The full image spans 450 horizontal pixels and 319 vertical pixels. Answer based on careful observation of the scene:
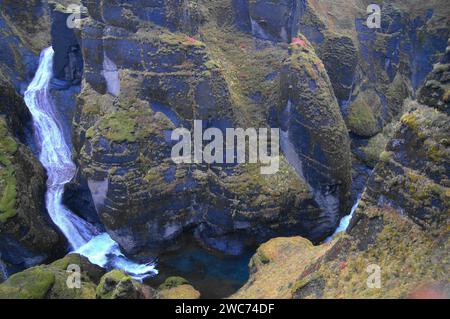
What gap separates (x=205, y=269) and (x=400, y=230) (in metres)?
17.4

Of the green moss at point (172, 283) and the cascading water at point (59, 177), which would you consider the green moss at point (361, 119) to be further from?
the green moss at point (172, 283)

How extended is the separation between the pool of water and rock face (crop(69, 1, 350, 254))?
1.14 metres

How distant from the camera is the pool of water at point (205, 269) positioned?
30.6 m

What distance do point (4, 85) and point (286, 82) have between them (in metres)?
24.3

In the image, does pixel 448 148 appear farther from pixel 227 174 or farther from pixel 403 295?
pixel 227 174

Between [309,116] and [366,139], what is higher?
[309,116]

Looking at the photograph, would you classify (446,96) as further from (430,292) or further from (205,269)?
(205,269)

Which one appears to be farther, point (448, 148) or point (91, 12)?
point (91, 12)

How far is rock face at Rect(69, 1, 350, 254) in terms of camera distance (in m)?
32.8

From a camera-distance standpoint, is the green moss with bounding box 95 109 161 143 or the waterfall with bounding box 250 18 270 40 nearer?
the green moss with bounding box 95 109 161 143

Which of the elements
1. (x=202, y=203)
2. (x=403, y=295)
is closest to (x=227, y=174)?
(x=202, y=203)

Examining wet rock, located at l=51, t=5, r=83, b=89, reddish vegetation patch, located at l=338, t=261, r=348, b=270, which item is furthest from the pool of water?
wet rock, located at l=51, t=5, r=83, b=89

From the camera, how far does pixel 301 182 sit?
35.9 m

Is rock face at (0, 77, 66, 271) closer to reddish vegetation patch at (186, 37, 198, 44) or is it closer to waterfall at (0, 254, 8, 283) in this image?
waterfall at (0, 254, 8, 283)
